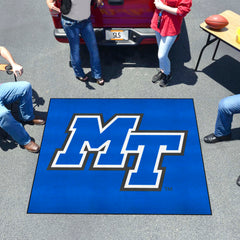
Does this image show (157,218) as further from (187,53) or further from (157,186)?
(187,53)

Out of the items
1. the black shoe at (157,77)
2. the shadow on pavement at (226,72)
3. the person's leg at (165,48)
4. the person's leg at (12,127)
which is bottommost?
the shadow on pavement at (226,72)

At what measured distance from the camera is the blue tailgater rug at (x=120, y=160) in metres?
2.90

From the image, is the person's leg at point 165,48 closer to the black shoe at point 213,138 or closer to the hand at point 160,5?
the hand at point 160,5

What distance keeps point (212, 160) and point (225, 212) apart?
64 centimetres

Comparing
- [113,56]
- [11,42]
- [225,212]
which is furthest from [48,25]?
[225,212]

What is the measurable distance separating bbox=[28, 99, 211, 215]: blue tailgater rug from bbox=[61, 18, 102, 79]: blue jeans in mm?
480

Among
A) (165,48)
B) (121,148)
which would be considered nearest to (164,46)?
(165,48)

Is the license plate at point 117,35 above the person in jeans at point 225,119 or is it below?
above

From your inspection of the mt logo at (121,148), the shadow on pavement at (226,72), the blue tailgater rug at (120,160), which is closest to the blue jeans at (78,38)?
the blue tailgater rug at (120,160)

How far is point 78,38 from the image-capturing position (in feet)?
11.5

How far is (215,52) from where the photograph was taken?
4332 millimetres

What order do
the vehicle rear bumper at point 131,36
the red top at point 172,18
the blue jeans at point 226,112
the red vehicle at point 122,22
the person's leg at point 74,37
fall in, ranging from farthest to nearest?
the vehicle rear bumper at point 131,36
the red vehicle at point 122,22
the person's leg at point 74,37
the red top at point 172,18
the blue jeans at point 226,112

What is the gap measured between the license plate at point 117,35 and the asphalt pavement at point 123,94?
589 mm

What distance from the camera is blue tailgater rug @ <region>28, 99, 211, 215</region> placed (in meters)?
2.90
